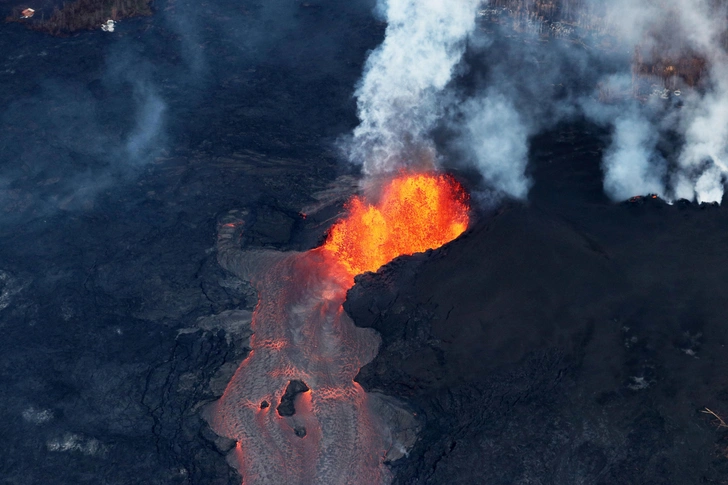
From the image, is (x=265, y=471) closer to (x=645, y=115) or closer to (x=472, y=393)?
(x=472, y=393)

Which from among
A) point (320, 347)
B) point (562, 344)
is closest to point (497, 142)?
point (562, 344)

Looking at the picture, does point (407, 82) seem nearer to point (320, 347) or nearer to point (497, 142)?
point (497, 142)

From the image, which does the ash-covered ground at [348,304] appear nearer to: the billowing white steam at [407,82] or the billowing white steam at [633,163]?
the billowing white steam at [633,163]

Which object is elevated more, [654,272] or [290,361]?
[654,272]

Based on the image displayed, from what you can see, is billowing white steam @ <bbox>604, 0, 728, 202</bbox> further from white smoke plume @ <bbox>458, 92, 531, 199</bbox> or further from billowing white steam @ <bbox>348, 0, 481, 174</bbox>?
billowing white steam @ <bbox>348, 0, 481, 174</bbox>

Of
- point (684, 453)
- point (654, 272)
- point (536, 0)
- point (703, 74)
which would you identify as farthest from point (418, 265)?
point (536, 0)

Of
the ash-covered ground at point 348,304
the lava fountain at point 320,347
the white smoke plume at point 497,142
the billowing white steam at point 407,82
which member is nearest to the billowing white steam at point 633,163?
the ash-covered ground at point 348,304
